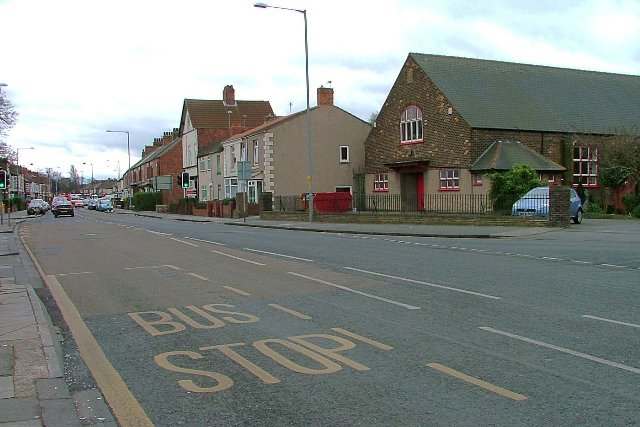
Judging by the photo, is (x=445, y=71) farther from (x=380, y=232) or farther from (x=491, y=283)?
(x=491, y=283)

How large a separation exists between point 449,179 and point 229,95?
1577 inches

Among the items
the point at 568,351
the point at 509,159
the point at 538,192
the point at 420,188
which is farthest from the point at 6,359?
the point at 420,188

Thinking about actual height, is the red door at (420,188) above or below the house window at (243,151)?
below

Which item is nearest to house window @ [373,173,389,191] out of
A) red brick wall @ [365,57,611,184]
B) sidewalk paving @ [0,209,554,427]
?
red brick wall @ [365,57,611,184]

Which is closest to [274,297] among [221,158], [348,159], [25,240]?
[25,240]

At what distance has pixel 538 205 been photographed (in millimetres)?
28672

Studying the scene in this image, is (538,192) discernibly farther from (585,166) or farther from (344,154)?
(344,154)

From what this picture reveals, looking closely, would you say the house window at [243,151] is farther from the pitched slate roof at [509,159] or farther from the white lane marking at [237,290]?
the white lane marking at [237,290]

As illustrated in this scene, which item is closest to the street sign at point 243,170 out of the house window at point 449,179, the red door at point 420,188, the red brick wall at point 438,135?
the red brick wall at point 438,135

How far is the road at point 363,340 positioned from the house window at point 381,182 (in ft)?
97.0

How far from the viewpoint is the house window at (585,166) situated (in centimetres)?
4138

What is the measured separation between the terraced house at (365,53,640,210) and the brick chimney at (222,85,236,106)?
29411 mm

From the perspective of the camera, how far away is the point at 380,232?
92.4 ft

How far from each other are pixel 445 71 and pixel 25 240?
1064 inches
